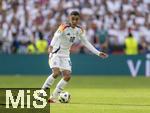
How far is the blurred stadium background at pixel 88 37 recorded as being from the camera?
99.8 ft

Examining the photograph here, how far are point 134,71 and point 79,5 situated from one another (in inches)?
182

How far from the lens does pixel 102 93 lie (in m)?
21.0

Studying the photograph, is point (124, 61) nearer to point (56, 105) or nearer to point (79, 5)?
point (79, 5)

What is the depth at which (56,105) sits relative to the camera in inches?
636

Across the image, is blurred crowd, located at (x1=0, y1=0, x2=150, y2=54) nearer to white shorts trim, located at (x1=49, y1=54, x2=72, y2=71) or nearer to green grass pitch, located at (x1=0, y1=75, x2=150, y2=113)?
green grass pitch, located at (x1=0, y1=75, x2=150, y2=113)

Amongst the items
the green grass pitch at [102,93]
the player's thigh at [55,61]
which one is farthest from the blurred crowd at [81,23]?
the player's thigh at [55,61]

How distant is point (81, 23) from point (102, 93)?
11.2 metres

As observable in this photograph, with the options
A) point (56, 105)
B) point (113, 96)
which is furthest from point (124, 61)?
point (56, 105)

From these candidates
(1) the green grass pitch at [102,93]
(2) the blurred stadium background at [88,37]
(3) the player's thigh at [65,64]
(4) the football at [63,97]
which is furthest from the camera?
(2) the blurred stadium background at [88,37]

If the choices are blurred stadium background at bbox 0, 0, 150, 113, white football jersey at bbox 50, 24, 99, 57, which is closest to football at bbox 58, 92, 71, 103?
white football jersey at bbox 50, 24, 99, 57

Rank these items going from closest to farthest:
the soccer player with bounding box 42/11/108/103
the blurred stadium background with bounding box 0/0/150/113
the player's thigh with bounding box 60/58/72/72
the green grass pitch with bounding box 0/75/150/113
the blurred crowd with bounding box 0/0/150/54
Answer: the green grass pitch with bounding box 0/75/150/113, the soccer player with bounding box 42/11/108/103, the player's thigh with bounding box 60/58/72/72, the blurred stadium background with bounding box 0/0/150/113, the blurred crowd with bounding box 0/0/150/54

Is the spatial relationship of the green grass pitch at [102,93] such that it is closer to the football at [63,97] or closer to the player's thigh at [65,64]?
the football at [63,97]

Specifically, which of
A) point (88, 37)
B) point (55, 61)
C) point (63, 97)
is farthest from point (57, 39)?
point (88, 37)

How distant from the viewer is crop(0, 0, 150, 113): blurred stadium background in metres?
30.4
